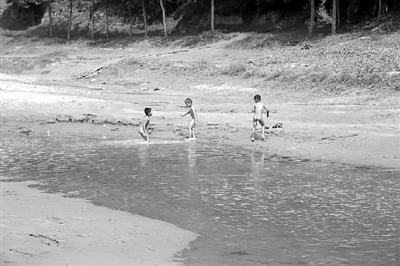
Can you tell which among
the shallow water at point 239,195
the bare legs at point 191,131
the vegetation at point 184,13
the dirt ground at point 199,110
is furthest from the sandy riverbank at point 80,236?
the vegetation at point 184,13

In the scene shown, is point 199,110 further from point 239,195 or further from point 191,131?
point 239,195

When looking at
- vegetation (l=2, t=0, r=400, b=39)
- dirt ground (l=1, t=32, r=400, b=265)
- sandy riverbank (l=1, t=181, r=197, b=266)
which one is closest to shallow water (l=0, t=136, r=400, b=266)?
sandy riverbank (l=1, t=181, r=197, b=266)

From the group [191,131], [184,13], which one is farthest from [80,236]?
[184,13]

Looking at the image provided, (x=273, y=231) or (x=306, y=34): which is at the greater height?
(x=306, y=34)

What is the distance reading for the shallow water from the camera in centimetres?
801

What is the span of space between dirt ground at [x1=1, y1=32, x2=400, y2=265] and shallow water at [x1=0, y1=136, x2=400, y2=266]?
2.74ft

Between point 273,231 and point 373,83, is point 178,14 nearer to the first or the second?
point 373,83

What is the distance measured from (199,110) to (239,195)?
11143mm

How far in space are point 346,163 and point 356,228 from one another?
512 cm

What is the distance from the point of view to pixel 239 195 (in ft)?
36.3

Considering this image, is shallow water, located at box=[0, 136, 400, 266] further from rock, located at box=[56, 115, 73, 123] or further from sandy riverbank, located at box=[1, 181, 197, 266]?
rock, located at box=[56, 115, 73, 123]

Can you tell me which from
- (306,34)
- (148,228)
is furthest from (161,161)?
(306,34)

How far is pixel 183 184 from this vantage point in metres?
12.1

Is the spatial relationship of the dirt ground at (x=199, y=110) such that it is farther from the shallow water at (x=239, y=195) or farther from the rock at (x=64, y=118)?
the shallow water at (x=239, y=195)
